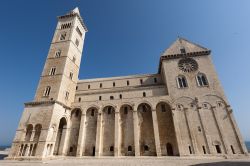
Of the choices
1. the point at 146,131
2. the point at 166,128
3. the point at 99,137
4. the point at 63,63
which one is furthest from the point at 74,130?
the point at 166,128

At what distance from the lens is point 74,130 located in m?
24.8

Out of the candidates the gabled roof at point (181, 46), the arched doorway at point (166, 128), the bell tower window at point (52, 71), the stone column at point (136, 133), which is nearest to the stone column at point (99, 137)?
the stone column at point (136, 133)

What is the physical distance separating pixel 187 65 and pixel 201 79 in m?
3.68

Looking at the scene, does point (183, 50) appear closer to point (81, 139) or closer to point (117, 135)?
point (117, 135)

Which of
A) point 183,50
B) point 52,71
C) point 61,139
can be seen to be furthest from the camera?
point 183,50

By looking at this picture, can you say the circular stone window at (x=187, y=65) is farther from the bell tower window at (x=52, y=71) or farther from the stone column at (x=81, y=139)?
the bell tower window at (x=52, y=71)

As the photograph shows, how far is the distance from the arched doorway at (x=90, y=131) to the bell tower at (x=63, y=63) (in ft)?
14.8

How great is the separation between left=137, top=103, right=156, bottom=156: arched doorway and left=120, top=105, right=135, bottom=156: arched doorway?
1.52 meters

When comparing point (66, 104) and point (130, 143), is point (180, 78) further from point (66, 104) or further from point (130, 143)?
point (66, 104)

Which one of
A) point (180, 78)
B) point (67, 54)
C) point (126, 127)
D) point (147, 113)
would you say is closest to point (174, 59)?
point (180, 78)

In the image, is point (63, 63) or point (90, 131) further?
point (63, 63)

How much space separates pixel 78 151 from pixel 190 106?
19664 mm

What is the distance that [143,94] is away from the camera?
85.1 feet

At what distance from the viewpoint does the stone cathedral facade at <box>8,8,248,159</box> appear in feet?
64.1
